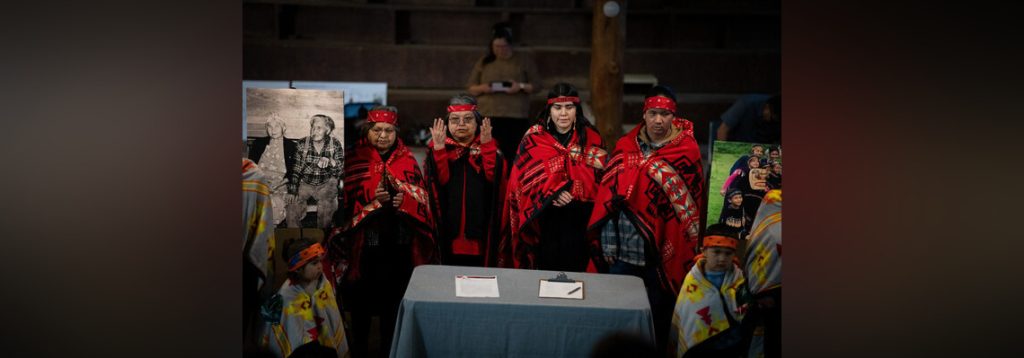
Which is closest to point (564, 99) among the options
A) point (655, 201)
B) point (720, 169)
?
point (655, 201)

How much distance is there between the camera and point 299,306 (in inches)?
147

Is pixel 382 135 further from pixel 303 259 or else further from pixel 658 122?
pixel 658 122

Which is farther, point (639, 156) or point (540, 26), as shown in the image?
point (540, 26)

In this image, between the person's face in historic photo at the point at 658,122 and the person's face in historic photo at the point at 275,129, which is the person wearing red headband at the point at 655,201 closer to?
the person's face in historic photo at the point at 658,122

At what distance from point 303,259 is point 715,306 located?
67.3 inches

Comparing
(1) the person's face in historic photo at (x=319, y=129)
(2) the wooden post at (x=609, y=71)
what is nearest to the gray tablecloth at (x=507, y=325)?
(1) the person's face in historic photo at (x=319, y=129)

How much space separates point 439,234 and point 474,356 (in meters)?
1.05

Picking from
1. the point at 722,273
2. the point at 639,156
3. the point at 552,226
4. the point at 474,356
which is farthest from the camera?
the point at 552,226

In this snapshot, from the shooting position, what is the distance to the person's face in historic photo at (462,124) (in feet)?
14.2
